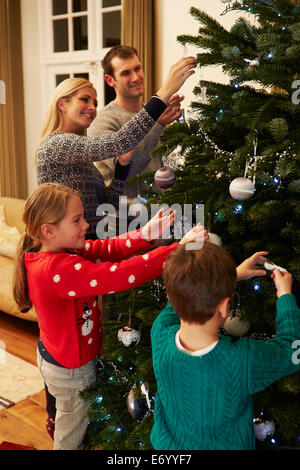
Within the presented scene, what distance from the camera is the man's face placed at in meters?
2.13

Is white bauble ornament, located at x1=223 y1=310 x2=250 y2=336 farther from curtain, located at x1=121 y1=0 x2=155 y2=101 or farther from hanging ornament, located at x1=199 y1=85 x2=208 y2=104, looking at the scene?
curtain, located at x1=121 y1=0 x2=155 y2=101

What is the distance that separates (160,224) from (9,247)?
285cm

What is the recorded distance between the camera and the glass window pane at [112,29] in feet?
12.7

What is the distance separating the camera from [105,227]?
1.99m

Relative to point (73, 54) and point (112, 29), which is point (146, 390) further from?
point (73, 54)

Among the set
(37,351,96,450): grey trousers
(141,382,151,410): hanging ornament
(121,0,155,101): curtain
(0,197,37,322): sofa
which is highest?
(121,0,155,101): curtain

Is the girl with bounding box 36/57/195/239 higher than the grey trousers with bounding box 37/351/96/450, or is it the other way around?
the girl with bounding box 36/57/195/239

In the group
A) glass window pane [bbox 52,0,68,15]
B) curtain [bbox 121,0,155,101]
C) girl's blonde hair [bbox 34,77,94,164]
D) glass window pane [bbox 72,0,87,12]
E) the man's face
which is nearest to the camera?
A: girl's blonde hair [bbox 34,77,94,164]

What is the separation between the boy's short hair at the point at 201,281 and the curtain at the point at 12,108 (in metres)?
4.09

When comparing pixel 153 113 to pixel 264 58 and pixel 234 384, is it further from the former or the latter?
pixel 234 384

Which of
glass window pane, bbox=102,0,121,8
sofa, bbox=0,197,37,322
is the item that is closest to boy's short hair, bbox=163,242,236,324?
sofa, bbox=0,197,37,322

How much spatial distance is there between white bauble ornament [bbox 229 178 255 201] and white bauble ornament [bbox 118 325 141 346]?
0.56 metres

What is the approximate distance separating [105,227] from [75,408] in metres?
0.74

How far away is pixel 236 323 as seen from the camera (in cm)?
117
